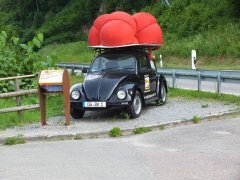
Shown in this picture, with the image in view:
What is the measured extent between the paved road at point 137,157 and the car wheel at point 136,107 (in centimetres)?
148

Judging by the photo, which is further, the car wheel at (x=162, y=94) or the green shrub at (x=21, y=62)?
the green shrub at (x=21, y=62)

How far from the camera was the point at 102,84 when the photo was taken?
39.4ft

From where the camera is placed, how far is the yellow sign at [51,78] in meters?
11.1

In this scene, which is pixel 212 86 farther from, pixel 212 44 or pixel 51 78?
pixel 212 44

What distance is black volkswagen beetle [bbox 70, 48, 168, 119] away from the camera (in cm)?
1180

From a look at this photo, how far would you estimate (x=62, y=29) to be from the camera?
68500mm

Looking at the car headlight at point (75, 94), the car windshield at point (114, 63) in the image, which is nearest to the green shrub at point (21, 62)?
the car windshield at point (114, 63)

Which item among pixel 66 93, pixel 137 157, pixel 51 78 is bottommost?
pixel 137 157

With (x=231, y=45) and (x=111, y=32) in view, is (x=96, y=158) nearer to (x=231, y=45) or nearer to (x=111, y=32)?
(x=111, y=32)

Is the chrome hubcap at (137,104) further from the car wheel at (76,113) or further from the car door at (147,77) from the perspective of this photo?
the car wheel at (76,113)

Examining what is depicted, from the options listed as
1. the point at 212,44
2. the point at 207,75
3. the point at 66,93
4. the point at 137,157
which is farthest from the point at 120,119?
the point at 212,44

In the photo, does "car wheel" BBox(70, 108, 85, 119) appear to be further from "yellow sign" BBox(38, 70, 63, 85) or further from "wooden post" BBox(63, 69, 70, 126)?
"yellow sign" BBox(38, 70, 63, 85)

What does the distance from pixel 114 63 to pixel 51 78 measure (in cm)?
251

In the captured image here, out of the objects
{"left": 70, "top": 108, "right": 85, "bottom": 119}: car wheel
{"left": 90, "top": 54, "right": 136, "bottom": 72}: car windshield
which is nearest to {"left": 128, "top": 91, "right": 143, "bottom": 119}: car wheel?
{"left": 90, "top": 54, "right": 136, "bottom": 72}: car windshield
